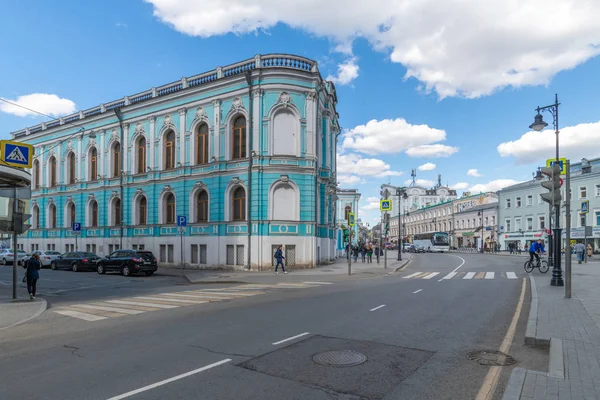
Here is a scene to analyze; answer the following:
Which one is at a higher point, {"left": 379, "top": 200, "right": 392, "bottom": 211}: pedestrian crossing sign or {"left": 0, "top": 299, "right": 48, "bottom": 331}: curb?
{"left": 379, "top": 200, "right": 392, "bottom": 211}: pedestrian crossing sign

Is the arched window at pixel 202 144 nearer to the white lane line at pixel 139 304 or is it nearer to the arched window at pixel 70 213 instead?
the arched window at pixel 70 213

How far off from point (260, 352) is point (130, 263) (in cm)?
2065

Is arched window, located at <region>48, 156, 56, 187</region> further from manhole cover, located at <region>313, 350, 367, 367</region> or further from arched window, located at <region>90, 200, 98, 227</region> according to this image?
manhole cover, located at <region>313, 350, 367, 367</region>

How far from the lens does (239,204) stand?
28.3 metres

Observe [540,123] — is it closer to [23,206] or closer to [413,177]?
[23,206]

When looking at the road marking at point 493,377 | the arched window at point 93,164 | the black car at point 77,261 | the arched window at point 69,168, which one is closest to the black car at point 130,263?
the black car at point 77,261

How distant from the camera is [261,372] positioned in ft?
18.9

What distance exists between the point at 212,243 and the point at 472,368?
2429 cm

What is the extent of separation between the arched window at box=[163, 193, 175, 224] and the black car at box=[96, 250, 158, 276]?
6.18 meters

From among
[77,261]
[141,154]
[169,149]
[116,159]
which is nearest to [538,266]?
[169,149]

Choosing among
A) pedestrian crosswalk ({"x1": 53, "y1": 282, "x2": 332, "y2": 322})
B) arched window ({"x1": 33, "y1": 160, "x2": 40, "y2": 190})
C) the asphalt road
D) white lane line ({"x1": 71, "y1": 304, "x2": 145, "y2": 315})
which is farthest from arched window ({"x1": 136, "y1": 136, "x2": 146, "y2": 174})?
the asphalt road

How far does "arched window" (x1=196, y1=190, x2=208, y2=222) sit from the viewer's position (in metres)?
30.0

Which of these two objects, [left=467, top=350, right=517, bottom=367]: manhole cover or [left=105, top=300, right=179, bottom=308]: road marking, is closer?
[left=467, top=350, right=517, bottom=367]: manhole cover

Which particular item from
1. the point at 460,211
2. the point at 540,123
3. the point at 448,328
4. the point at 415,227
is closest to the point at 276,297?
the point at 448,328
